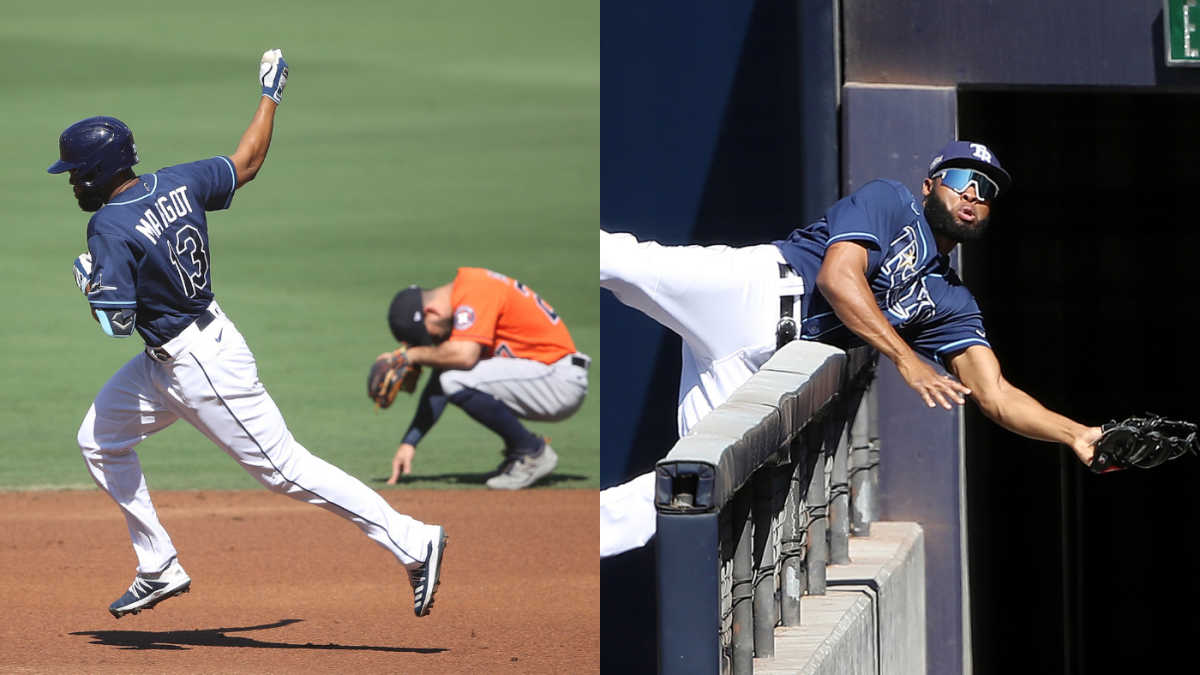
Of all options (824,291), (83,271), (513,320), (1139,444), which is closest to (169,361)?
(83,271)

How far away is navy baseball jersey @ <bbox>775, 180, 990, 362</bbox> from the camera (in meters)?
4.08

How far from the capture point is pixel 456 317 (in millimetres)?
8211

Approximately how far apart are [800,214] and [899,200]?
1551 mm

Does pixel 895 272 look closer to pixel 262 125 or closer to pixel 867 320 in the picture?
pixel 867 320

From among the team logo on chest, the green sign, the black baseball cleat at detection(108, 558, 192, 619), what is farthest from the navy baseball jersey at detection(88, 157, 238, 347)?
the green sign

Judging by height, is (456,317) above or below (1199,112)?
below

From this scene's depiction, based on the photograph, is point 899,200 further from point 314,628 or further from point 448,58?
point 448,58

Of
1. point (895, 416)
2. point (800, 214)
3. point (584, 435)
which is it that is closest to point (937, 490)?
point (895, 416)

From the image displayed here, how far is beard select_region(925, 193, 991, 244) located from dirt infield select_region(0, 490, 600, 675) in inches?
74.1

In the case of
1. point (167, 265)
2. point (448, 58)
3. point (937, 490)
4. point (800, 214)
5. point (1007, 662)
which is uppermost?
point (448, 58)

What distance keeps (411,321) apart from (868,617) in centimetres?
546

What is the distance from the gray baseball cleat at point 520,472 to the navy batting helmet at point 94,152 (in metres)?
4.06

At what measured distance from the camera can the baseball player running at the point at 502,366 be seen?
786 cm

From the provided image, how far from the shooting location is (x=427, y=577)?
174 inches
